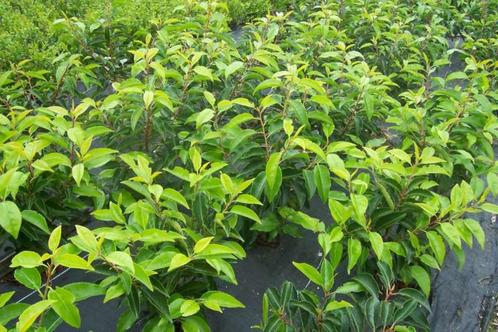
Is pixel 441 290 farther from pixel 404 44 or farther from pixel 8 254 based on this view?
pixel 8 254

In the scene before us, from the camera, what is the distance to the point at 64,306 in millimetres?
1247

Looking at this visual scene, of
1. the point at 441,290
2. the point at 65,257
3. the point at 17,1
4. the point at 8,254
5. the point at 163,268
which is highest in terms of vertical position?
the point at 17,1

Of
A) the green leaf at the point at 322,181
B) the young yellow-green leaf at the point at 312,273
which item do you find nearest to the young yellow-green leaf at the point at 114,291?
the young yellow-green leaf at the point at 312,273

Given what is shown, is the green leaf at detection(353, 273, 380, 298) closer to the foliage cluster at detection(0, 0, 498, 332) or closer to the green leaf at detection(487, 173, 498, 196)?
the foliage cluster at detection(0, 0, 498, 332)

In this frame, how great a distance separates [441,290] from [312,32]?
1.72m

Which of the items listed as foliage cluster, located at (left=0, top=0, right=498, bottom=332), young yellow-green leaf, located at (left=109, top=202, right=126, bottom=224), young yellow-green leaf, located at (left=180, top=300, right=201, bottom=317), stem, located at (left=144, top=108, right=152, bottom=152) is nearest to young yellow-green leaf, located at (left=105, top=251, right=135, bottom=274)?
foliage cluster, located at (left=0, top=0, right=498, bottom=332)

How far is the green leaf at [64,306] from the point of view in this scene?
124cm

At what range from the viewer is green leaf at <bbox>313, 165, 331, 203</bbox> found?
1.88 m

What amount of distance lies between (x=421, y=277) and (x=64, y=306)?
1.29 m

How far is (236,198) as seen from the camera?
1.77m

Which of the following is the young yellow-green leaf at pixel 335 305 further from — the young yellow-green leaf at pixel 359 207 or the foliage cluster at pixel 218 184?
the young yellow-green leaf at pixel 359 207

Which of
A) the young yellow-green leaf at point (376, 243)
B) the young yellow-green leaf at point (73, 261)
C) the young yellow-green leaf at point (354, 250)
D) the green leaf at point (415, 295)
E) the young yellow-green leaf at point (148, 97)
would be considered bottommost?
the green leaf at point (415, 295)

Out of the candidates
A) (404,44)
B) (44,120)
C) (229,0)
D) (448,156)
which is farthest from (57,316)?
(229,0)

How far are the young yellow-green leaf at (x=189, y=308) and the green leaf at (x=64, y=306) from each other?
0.99 ft
